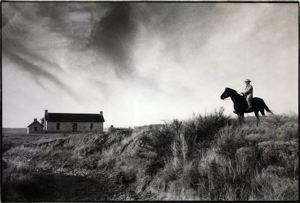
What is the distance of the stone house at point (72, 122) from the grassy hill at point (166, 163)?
29 cm

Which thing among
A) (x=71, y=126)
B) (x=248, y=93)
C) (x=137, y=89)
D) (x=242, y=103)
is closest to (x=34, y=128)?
(x=71, y=126)

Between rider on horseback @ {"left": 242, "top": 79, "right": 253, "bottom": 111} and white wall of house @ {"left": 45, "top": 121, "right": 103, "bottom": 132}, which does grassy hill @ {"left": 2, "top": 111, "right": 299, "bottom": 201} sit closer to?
white wall of house @ {"left": 45, "top": 121, "right": 103, "bottom": 132}

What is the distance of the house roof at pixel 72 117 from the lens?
6543mm

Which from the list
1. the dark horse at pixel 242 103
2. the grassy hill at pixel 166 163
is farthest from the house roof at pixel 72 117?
the dark horse at pixel 242 103

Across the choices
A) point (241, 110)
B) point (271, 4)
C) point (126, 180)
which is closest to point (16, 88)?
point (126, 180)

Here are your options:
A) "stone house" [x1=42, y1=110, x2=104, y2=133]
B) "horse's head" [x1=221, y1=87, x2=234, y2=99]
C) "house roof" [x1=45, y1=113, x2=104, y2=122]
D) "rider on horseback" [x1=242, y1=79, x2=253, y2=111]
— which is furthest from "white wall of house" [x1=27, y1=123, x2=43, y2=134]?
"rider on horseback" [x1=242, y1=79, x2=253, y2=111]

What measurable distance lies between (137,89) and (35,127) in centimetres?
214

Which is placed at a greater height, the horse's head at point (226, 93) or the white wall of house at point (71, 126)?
the horse's head at point (226, 93)

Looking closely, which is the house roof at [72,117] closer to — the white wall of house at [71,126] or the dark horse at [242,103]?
the white wall of house at [71,126]

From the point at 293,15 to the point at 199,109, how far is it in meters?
2.45

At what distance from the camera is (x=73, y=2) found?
20.3ft

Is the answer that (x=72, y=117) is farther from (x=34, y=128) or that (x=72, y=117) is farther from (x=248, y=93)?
(x=248, y=93)

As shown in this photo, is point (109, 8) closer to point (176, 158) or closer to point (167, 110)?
point (167, 110)

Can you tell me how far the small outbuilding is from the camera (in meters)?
6.60
